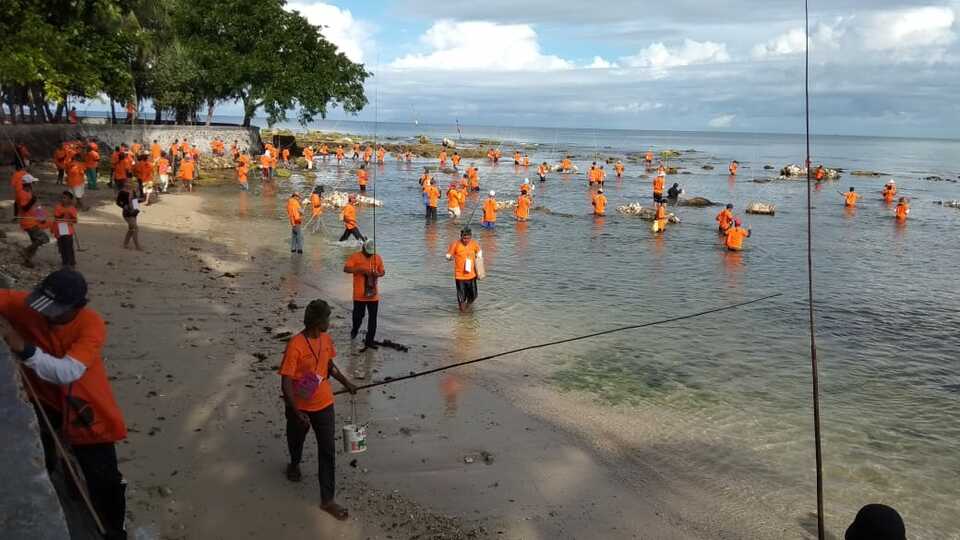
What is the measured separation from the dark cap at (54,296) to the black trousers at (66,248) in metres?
9.14

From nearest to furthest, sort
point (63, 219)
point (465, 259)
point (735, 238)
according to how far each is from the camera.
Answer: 1. point (63, 219)
2. point (465, 259)
3. point (735, 238)

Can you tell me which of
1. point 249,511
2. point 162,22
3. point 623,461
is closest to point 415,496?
point 249,511

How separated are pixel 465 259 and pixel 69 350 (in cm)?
919

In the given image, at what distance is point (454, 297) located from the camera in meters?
14.7

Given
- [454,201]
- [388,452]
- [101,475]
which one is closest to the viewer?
[101,475]

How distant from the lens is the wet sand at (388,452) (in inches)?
228

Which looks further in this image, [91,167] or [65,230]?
[91,167]

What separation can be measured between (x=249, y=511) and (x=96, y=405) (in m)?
2.11

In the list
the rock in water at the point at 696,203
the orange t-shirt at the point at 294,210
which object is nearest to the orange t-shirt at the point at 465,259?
the orange t-shirt at the point at 294,210

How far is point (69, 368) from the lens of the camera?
12.2 ft

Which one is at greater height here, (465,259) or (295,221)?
(295,221)

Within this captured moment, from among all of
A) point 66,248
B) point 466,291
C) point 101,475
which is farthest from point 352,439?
point 66,248

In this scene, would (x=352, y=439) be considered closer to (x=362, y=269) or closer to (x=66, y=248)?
(x=362, y=269)

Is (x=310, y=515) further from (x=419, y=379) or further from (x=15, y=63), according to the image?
(x=15, y=63)
